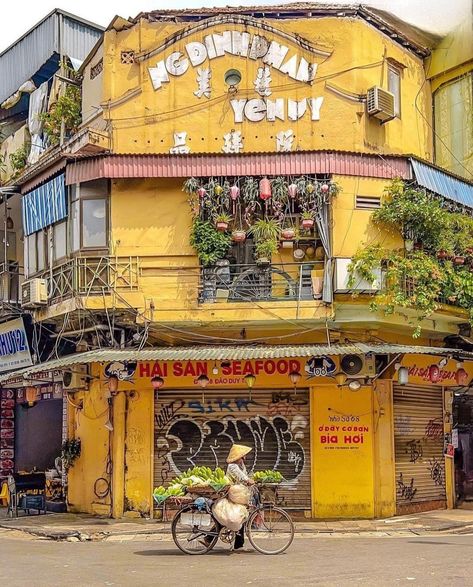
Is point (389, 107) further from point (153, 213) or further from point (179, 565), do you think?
point (179, 565)

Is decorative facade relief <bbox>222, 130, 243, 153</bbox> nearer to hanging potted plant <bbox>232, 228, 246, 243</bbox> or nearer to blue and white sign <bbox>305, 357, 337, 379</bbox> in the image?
hanging potted plant <bbox>232, 228, 246, 243</bbox>

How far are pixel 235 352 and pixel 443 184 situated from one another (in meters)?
5.90

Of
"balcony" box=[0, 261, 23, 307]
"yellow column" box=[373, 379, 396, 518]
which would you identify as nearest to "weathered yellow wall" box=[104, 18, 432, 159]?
"balcony" box=[0, 261, 23, 307]

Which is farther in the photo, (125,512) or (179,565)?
(125,512)

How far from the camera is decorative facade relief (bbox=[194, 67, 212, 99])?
17.1 metres

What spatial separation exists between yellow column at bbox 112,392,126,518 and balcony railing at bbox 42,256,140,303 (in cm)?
228

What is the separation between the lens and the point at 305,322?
1575 cm

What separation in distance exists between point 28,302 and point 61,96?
535cm

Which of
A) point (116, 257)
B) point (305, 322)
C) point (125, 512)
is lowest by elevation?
point (125, 512)

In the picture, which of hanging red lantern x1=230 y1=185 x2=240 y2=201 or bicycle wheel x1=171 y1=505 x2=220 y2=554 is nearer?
bicycle wheel x1=171 y1=505 x2=220 y2=554

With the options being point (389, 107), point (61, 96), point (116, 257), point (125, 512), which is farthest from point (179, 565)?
point (61, 96)

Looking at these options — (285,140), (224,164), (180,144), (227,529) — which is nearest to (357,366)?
(224,164)

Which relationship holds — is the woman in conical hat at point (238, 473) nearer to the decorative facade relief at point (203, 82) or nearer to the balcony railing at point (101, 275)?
the balcony railing at point (101, 275)

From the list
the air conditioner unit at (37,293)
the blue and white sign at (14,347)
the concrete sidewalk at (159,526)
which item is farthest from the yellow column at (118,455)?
the blue and white sign at (14,347)
